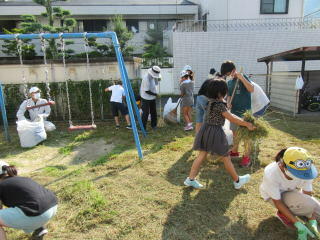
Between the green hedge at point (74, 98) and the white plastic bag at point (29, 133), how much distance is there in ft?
7.09

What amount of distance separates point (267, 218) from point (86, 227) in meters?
1.90

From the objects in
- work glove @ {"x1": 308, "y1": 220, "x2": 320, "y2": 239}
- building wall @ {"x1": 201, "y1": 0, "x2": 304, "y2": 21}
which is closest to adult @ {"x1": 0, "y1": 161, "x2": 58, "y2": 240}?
work glove @ {"x1": 308, "y1": 220, "x2": 320, "y2": 239}

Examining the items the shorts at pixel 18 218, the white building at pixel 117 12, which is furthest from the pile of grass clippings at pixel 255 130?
the white building at pixel 117 12

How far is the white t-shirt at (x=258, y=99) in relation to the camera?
12.5ft

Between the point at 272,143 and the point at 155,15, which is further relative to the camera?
the point at 155,15

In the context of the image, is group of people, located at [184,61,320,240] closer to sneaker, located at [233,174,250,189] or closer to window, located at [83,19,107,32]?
sneaker, located at [233,174,250,189]

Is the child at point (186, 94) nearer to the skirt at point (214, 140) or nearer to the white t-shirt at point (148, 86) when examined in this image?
the white t-shirt at point (148, 86)

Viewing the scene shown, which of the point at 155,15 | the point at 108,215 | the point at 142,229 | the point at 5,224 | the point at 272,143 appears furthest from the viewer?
the point at 155,15

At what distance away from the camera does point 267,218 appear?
269cm

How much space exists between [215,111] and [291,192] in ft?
3.72

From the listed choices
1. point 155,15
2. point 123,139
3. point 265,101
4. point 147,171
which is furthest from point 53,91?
point 155,15

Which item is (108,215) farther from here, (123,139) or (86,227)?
(123,139)

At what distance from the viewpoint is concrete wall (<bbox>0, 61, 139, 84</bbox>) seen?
7797 millimetres

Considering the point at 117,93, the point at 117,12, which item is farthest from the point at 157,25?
the point at 117,93
